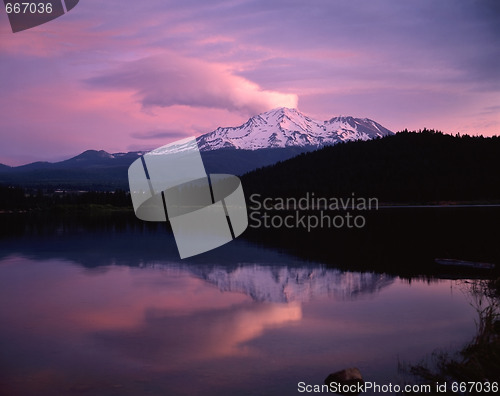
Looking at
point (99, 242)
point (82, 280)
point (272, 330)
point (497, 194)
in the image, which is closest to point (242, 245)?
point (99, 242)

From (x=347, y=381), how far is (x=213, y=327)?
31.8 ft

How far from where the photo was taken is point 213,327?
26141mm

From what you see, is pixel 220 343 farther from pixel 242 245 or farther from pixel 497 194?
pixel 497 194

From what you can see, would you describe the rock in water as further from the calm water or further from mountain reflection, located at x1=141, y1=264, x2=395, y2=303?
mountain reflection, located at x1=141, y1=264, x2=395, y2=303

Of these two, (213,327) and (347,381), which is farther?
(213,327)

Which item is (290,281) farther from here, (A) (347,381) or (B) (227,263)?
(A) (347,381)

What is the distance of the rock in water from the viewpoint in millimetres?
17469

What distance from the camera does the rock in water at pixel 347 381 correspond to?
1747 cm

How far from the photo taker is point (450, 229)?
77.6 metres

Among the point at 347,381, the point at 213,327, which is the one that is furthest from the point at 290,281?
the point at 347,381

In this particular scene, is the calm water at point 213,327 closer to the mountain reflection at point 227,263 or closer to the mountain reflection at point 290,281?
the mountain reflection at point 290,281

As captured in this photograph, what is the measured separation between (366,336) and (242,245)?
41.5m

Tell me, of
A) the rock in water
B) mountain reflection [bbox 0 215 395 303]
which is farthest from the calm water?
the rock in water

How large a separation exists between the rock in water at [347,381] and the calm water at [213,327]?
2.31 feet
